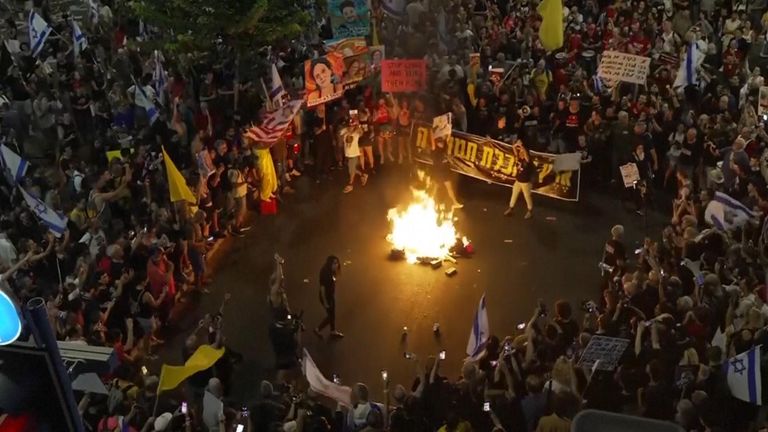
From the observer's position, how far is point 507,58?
20.5 meters

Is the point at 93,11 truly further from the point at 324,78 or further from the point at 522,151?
the point at 522,151

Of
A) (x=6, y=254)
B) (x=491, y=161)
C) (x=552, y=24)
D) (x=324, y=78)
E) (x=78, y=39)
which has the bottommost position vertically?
(x=491, y=161)

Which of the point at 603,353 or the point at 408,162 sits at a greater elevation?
the point at 603,353

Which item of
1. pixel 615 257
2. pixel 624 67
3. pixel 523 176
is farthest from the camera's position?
pixel 624 67

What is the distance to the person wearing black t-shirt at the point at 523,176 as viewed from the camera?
52.1 feet

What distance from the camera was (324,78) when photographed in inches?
668

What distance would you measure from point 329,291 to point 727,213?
537cm

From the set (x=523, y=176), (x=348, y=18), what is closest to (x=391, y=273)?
(x=523, y=176)

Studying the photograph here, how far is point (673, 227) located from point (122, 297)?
25.8 feet

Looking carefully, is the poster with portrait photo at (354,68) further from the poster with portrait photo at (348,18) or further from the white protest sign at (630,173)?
the white protest sign at (630,173)

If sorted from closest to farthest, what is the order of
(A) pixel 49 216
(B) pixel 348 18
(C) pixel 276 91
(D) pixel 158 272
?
(D) pixel 158 272
(A) pixel 49 216
(C) pixel 276 91
(B) pixel 348 18

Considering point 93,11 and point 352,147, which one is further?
point 93,11

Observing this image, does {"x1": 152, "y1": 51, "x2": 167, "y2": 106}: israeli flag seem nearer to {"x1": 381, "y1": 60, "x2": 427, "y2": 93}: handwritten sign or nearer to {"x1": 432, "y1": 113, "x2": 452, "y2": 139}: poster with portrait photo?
{"x1": 381, "y1": 60, "x2": 427, "y2": 93}: handwritten sign

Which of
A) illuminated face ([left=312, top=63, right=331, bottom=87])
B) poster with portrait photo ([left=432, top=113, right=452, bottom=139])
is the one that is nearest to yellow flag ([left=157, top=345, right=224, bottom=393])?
illuminated face ([left=312, top=63, right=331, bottom=87])
